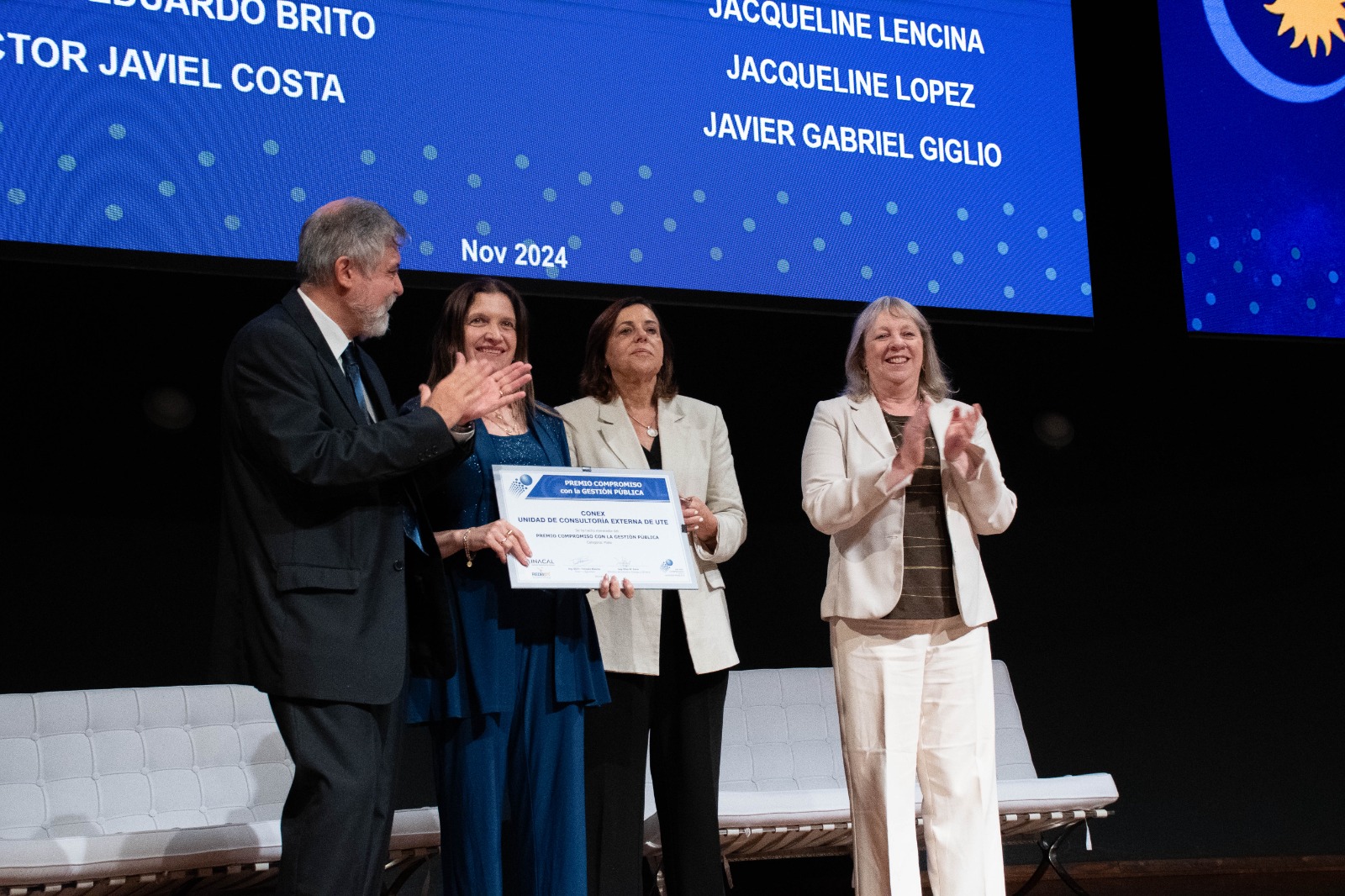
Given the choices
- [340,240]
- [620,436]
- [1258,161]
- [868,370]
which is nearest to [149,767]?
[620,436]

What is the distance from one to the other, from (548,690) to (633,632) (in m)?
0.28

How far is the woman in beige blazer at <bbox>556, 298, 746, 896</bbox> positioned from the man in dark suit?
52 centimetres

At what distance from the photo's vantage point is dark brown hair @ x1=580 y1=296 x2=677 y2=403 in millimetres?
3000

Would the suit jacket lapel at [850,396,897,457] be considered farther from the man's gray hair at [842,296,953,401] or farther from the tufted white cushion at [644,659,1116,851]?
the tufted white cushion at [644,659,1116,851]

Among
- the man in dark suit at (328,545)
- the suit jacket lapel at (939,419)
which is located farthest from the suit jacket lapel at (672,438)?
the man in dark suit at (328,545)

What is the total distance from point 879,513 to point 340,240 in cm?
130

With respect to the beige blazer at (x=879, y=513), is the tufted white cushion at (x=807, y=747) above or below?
below

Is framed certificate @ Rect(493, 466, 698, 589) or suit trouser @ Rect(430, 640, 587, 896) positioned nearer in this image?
suit trouser @ Rect(430, 640, 587, 896)

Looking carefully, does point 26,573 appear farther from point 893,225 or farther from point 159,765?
point 893,225

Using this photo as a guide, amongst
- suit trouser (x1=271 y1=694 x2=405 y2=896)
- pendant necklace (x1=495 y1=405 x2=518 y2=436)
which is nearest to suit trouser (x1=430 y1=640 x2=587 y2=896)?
suit trouser (x1=271 y1=694 x2=405 y2=896)

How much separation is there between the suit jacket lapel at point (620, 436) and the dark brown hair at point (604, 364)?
0.18 ft

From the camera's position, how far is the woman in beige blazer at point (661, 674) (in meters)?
2.63

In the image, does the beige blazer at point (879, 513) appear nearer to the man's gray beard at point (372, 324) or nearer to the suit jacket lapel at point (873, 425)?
the suit jacket lapel at point (873, 425)

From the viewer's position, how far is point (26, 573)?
A: 369 cm
